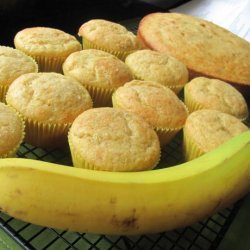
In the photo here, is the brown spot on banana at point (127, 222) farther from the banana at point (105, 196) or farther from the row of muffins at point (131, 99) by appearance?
the row of muffins at point (131, 99)

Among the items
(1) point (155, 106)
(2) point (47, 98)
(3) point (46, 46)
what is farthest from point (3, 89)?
(1) point (155, 106)

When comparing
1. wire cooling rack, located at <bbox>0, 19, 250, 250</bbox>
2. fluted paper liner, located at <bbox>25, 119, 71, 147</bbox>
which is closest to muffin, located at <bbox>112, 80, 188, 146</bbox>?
fluted paper liner, located at <bbox>25, 119, 71, 147</bbox>

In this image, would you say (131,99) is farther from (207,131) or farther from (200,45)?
(200,45)

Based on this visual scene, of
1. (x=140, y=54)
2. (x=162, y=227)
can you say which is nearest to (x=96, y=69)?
(x=140, y=54)

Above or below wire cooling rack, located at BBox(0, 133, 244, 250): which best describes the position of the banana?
above

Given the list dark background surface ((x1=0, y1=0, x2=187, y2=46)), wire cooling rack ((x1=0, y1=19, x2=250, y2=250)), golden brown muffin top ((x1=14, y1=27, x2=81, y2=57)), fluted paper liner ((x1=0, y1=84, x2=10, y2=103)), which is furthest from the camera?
dark background surface ((x1=0, y1=0, x2=187, y2=46))

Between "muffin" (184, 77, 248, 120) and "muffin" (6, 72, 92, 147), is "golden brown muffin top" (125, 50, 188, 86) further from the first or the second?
"muffin" (6, 72, 92, 147)

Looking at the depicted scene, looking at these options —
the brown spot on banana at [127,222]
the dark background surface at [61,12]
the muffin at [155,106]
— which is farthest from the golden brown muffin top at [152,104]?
the dark background surface at [61,12]
